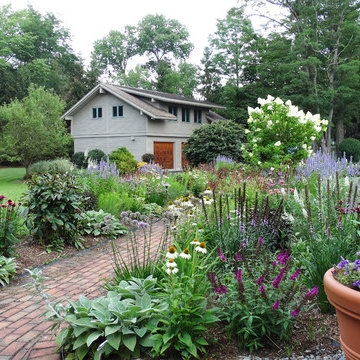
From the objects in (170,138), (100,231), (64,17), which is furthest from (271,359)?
(64,17)

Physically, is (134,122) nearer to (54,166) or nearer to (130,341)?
(54,166)

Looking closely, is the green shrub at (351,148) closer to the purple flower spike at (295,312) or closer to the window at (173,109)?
the window at (173,109)

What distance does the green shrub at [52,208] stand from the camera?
18.2 feet

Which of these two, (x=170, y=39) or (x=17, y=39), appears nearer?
(x=17, y=39)

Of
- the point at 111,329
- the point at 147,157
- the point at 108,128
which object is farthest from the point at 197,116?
the point at 111,329

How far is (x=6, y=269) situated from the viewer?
4.50 meters

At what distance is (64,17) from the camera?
1791 inches

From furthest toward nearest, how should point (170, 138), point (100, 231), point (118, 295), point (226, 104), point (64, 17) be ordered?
point (64, 17), point (226, 104), point (170, 138), point (100, 231), point (118, 295)

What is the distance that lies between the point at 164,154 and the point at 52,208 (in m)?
19.0

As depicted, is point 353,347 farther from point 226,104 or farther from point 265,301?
point 226,104

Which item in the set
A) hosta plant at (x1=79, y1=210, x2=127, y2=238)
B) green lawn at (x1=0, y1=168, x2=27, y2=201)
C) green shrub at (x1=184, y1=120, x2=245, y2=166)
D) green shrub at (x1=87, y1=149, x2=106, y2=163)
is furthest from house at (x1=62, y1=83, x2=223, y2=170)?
hosta plant at (x1=79, y1=210, x2=127, y2=238)

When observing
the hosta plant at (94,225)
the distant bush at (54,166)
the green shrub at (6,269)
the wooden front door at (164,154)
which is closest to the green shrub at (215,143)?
the wooden front door at (164,154)

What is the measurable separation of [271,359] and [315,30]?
28.1 meters

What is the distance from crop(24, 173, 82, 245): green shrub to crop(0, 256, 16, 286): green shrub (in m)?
0.95
